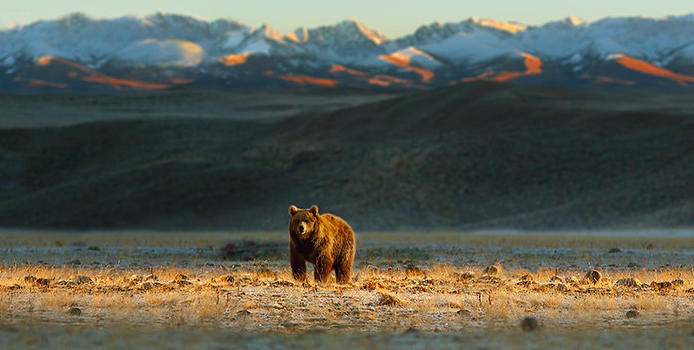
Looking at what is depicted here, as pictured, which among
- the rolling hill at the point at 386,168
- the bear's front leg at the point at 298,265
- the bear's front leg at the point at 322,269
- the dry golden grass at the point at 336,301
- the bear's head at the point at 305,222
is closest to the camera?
the dry golden grass at the point at 336,301

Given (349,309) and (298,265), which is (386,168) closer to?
(298,265)

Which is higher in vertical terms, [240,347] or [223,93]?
[223,93]

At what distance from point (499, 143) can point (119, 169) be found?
37.2 m

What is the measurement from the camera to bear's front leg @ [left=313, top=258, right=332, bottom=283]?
17219 mm

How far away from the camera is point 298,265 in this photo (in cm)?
1758

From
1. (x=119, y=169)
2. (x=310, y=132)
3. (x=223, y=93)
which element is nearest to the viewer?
(x=119, y=169)

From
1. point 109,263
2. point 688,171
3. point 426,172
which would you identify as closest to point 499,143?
point 426,172

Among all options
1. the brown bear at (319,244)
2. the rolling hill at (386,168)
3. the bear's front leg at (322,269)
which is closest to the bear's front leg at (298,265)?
the brown bear at (319,244)

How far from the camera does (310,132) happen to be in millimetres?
102500

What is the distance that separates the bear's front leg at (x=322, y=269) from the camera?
17219 mm

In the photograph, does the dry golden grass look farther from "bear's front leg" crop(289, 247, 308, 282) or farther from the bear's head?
the bear's head

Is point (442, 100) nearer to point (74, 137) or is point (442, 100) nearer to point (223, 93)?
point (74, 137)

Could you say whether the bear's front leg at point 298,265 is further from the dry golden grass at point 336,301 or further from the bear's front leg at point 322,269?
the bear's front leg at point 322,269

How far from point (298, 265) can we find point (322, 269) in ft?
1.71
